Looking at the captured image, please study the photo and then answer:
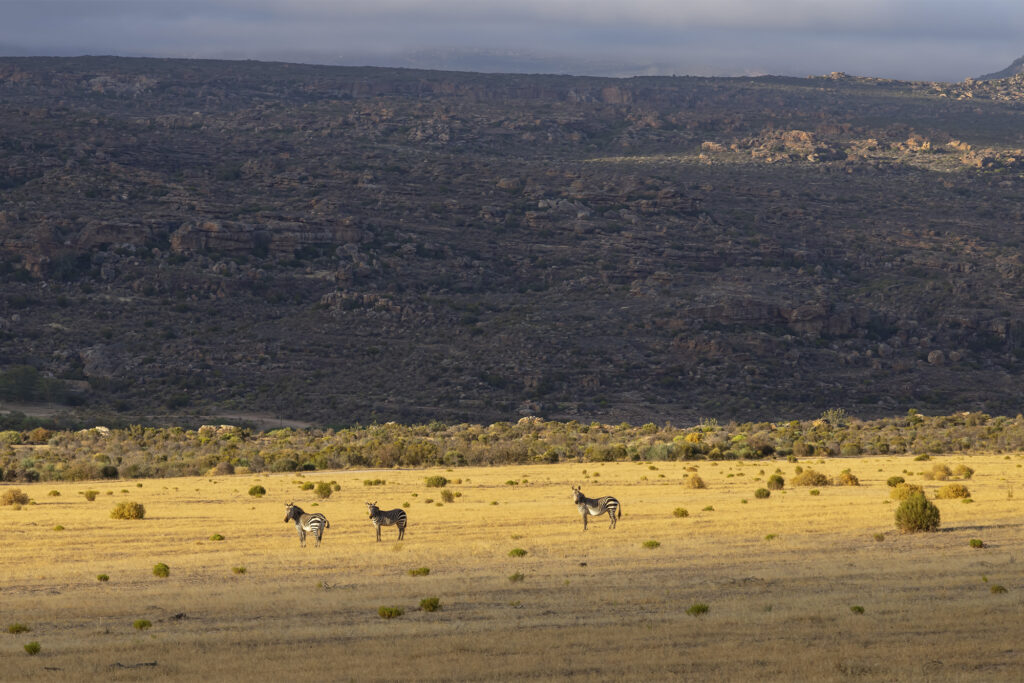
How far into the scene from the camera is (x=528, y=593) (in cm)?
1783

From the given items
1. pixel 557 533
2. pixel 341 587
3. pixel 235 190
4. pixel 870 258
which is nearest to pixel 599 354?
pixel 870 258

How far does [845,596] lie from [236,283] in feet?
281

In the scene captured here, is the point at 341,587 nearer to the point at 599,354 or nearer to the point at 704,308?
the point at 599,354

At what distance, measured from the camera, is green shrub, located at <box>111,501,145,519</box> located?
28.1 m

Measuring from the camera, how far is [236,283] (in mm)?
97312

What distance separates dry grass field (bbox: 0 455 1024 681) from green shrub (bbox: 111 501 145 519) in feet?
0.78

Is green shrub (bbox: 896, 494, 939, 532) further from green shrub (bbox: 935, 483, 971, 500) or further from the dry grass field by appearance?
green shrub (bbox: 935, 483, 971, 500)

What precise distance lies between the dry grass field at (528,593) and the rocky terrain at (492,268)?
48.1 metres

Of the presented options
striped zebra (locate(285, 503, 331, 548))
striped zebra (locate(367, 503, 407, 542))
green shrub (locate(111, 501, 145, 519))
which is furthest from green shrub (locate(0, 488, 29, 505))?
striped zebra (locate(367, 503, 407, 542))

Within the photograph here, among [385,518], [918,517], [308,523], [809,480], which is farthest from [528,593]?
[809,480]

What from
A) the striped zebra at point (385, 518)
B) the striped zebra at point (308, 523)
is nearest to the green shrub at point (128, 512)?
the striped zebra at point (308, 523)

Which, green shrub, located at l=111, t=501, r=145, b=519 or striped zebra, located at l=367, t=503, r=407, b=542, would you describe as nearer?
striped zebra, located at l=367, t=503, r=407, b=542

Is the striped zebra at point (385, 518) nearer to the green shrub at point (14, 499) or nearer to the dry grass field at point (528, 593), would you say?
the dry grass field at point (528, 593)

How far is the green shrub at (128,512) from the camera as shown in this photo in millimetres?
28109
